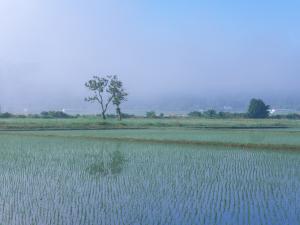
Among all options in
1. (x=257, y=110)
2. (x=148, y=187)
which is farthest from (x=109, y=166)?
(x=257, y=110)

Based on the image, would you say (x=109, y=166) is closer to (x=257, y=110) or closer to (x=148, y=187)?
(x=148, y=187)

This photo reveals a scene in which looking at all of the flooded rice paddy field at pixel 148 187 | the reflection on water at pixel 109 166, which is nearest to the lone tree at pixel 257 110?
the flooded rice paddy field at pixel 148 187

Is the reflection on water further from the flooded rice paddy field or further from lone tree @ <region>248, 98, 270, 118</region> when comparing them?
lone tree @ <region>248, 98, 270, 118</region>

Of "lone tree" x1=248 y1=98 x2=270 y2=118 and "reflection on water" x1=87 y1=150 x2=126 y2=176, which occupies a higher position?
"lone tree" x1=248 y1=98 x2=270 y2=118

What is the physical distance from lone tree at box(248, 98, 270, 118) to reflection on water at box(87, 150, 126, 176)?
4279 centimetres

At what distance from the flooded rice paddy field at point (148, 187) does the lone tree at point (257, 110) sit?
40374 millimetres

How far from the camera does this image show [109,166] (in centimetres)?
1302

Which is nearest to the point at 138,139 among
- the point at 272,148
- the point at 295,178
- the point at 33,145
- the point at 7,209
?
the point at 33,145

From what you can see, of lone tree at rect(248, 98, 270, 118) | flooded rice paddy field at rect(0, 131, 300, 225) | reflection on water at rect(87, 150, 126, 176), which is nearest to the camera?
flooded rice paddy field at rect(0, 131, 300, 225)

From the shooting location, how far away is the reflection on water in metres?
11.9

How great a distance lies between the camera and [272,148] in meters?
18.1

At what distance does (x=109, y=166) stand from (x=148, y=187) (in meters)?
3.35

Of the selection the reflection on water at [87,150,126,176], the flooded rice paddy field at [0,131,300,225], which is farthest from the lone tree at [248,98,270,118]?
the reflection on water at [87,150,126,176]

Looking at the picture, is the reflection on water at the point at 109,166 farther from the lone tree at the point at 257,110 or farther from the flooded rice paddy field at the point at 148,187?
the lone tree at the point at 257,110
